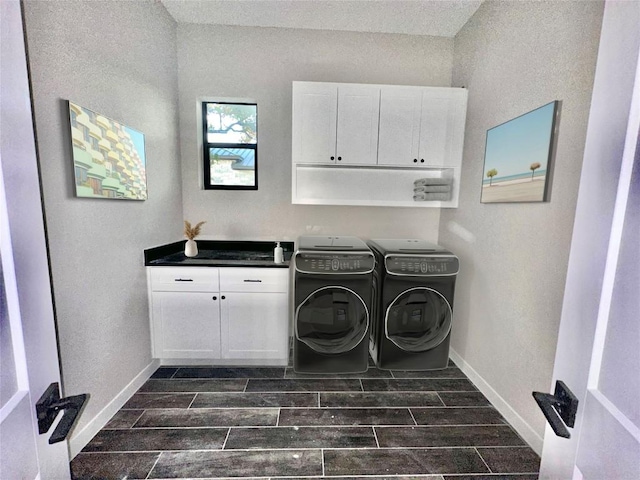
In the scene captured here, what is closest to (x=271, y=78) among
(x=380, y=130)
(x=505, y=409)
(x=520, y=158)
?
(x=380, y=130)

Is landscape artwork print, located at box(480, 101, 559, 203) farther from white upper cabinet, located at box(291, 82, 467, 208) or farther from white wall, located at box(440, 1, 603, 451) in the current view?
white upper cabinet, located at box(291, 82, 467, 208)

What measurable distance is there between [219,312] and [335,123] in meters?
1.82

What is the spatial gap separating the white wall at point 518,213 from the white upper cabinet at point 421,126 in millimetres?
108

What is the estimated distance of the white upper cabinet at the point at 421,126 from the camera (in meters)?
2.31

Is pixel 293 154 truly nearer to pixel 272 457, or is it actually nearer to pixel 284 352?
pixel 284 352

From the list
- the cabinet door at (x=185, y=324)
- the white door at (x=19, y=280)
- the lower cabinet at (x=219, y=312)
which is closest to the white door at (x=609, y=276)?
the white door at (x=19, y=280)

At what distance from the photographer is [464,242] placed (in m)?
2.29

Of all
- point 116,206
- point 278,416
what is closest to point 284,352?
point 278,416

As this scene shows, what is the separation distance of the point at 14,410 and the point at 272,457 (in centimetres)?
134

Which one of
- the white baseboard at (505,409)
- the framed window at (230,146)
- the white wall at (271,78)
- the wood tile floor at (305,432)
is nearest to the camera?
the wood tile floor at (305,432)

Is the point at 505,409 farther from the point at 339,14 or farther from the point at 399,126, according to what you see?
the point at 339,14

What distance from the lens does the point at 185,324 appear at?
2.17 meters

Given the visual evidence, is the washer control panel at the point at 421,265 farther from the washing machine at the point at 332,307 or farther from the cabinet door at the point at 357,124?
the cabinet door at the point at 357,124

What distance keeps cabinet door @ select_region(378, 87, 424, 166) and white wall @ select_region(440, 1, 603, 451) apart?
427 mm
